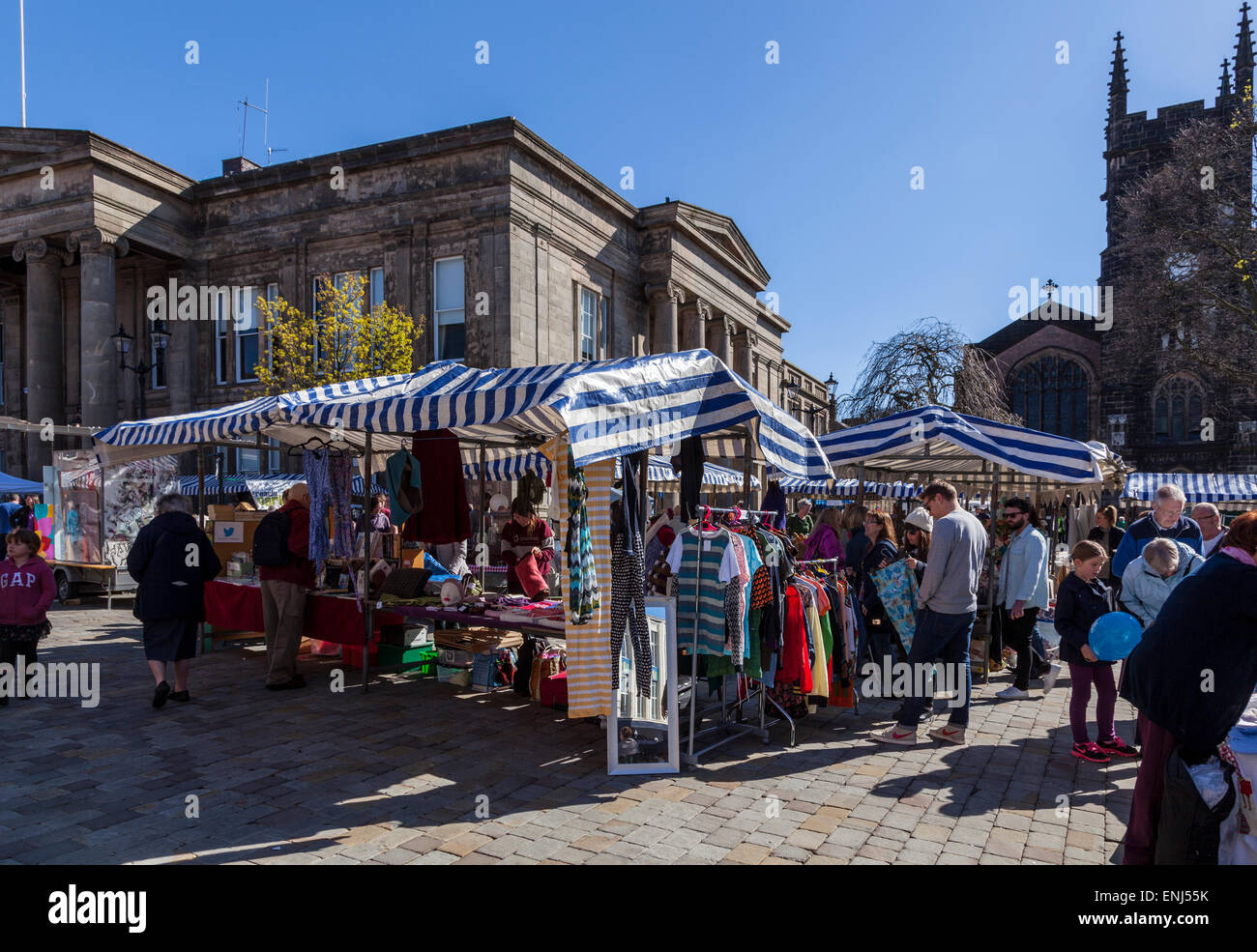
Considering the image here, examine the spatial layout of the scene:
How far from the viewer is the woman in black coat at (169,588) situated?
7617 mm

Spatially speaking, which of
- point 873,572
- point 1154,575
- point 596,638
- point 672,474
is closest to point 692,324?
point 672,474

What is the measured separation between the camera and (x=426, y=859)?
446 cm

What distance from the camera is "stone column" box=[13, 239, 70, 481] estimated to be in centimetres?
2386

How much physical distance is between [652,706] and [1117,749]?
378 centimetres

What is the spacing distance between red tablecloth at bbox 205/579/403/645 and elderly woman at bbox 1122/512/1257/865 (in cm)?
716

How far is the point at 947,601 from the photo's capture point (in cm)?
645

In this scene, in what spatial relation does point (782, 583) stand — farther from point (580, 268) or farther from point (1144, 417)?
point (1144, 417)

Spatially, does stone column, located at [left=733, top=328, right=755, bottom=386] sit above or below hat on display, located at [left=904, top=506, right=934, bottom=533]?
above

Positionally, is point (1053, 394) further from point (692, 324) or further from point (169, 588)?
point (169, 588)

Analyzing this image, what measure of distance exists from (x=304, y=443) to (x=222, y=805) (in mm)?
5815

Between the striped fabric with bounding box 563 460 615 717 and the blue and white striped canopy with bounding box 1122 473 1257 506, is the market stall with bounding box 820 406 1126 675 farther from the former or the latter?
the blue and white striped canopy with bounding box 1122 473 1257 506

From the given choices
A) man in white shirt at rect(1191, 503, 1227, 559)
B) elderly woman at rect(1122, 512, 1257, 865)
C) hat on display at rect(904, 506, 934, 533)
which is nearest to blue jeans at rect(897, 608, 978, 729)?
hat on display at rect(904, 506, 934, 533)

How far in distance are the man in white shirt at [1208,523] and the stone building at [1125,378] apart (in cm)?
3645
